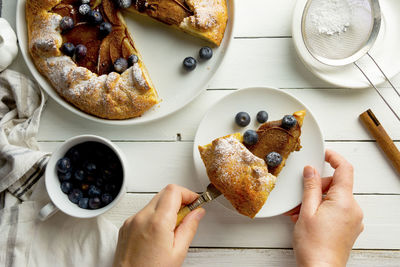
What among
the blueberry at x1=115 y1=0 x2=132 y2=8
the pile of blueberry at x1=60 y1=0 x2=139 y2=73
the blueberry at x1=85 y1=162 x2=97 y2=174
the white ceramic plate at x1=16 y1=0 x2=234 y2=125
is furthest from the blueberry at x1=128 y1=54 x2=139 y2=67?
the blueberry at x1=85 y1=162 x2=97 y2=174

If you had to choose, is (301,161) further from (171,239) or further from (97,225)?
(97,225)

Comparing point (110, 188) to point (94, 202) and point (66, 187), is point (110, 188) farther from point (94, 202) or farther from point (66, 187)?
point (66, 187)

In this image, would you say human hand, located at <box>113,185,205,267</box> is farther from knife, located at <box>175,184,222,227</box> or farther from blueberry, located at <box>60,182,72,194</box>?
blueberry, located at <box>60,182,72,194</box>

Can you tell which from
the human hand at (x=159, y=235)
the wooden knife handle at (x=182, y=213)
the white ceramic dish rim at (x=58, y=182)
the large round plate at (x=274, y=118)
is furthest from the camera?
the large round plate at (x=274, y=118)

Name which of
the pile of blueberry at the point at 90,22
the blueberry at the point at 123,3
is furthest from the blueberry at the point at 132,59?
the blueberry at the point at 123,3

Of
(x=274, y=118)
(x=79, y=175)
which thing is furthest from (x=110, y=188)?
(x=274, y=118)

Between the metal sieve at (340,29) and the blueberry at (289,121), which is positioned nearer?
the blueberry at (289,121)

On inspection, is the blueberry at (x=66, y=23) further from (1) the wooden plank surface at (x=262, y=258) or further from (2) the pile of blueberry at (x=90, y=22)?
(1) the wooden plank surface at (x=262, y=258)
